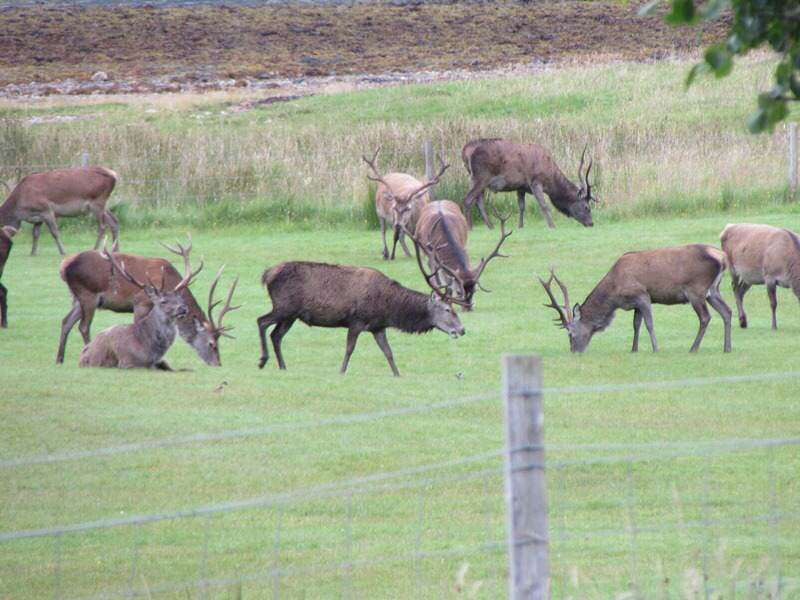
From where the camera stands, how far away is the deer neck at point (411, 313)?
1492cm

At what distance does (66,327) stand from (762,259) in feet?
24.5

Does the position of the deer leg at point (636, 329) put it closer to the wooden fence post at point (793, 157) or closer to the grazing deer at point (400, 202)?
the grazing deer at point (400, 202)

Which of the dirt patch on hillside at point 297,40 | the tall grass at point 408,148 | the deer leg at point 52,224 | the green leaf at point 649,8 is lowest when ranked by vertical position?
the dirt patch on hillside at point 297,40

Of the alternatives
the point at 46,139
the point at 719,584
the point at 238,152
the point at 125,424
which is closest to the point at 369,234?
the point at 238,152

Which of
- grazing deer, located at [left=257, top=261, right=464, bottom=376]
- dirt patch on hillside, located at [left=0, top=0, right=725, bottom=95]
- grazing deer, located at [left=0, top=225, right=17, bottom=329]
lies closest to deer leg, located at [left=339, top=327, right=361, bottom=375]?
grazing deer, located at [left=257, top=261, right=464, bottom=376]

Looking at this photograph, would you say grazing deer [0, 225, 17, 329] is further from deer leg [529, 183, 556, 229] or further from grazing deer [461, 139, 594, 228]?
deer leg [529, 183, 556, 229]

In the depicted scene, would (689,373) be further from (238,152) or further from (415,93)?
(415,93)

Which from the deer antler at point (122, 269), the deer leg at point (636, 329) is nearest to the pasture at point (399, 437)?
the deer leg at point (636, 329)

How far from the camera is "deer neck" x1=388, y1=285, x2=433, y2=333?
49.0ft

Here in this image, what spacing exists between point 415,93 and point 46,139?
12930 mm

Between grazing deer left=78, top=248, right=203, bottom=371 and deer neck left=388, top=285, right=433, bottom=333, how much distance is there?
85.6 inches

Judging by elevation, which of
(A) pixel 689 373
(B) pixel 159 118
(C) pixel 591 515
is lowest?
(B) pixel 159 118

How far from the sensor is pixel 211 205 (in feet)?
90.5

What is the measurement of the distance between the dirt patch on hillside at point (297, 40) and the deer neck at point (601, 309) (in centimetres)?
3392
